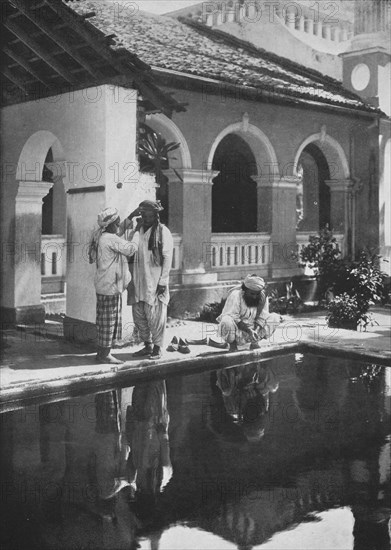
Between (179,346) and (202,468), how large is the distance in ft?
14.6

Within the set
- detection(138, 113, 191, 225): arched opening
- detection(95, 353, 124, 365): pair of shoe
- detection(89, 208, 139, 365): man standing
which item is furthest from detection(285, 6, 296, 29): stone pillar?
detection(95, 353, 124, 365): pair of shoe

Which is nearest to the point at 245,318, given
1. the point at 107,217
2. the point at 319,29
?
the point at 107,217

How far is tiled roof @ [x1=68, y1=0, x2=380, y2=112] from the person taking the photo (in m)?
14.4

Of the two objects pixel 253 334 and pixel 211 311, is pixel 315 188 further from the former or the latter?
pixel 253 334

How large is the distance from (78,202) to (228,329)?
8.79ft

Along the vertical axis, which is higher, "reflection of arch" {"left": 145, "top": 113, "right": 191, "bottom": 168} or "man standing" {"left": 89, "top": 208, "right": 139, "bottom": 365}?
"reflection of arch" {"left": 145, "top": 113, "right": 191, "bottom": 168}

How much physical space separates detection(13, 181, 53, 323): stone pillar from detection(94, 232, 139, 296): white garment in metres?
3.47

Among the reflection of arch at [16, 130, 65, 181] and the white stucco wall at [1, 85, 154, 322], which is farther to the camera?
the reflection of arch at [16, 130, 65, 181]

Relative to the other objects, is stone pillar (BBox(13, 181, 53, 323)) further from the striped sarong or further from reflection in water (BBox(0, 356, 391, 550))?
reflection in water (BBox(0, 356, 391, 550))

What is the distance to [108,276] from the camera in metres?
9.34

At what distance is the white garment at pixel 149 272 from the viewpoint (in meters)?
9.72

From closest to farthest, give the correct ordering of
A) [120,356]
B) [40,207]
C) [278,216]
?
[120,356], [40,207], [278,216]

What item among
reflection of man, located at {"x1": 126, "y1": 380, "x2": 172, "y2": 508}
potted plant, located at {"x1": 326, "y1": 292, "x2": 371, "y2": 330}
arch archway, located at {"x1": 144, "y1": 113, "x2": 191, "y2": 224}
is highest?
arch archway, located at {"x1": 144, "y1": 113, "x2": 191, "y2": 224}

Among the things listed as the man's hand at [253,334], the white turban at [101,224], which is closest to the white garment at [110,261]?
the white turban at [101,224]
